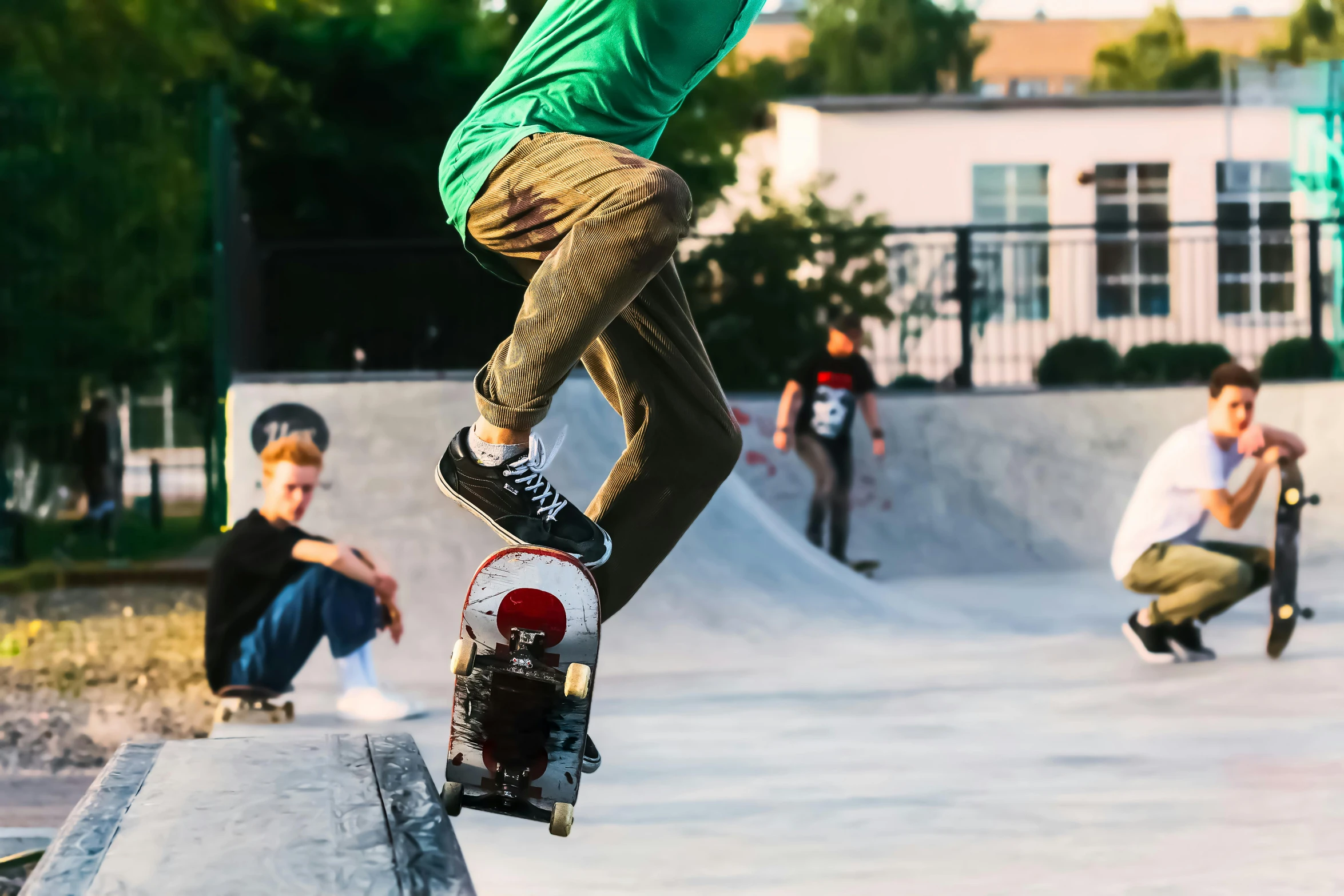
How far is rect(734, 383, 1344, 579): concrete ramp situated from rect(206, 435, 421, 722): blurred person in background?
5498 mm

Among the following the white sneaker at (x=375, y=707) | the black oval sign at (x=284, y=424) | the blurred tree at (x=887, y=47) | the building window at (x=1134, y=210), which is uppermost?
the blurred tree at (x=887, y=47)

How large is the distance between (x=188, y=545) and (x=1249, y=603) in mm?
8119

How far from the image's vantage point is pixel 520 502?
3.02 metres

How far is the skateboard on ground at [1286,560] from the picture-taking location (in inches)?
265

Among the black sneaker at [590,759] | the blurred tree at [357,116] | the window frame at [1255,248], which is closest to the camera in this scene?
the black sneaker at [590,759]

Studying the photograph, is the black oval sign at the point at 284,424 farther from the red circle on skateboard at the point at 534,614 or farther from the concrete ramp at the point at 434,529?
the red circle on skateboard at the point at 534,614

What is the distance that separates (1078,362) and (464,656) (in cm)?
1443

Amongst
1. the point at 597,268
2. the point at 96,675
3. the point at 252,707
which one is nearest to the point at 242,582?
the point at 252,707

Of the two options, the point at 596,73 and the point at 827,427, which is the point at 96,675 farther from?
the point at 596,73

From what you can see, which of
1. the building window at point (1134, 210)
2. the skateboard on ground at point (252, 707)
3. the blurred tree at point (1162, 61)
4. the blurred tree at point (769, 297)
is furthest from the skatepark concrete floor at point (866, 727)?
the blurred tree at point (1162, 61)

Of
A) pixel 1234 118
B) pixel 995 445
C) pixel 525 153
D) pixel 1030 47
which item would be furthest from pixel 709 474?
pixel 1030 47

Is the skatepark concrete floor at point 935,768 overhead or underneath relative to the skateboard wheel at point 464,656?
underneath

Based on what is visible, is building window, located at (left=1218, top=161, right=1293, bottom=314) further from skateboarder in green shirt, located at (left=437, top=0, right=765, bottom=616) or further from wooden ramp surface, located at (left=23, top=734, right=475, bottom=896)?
wooden ramp surface, located at (left=23, top=734, right=475, bottom=896)

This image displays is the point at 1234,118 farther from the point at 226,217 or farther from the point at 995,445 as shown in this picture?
the point at 226,217
